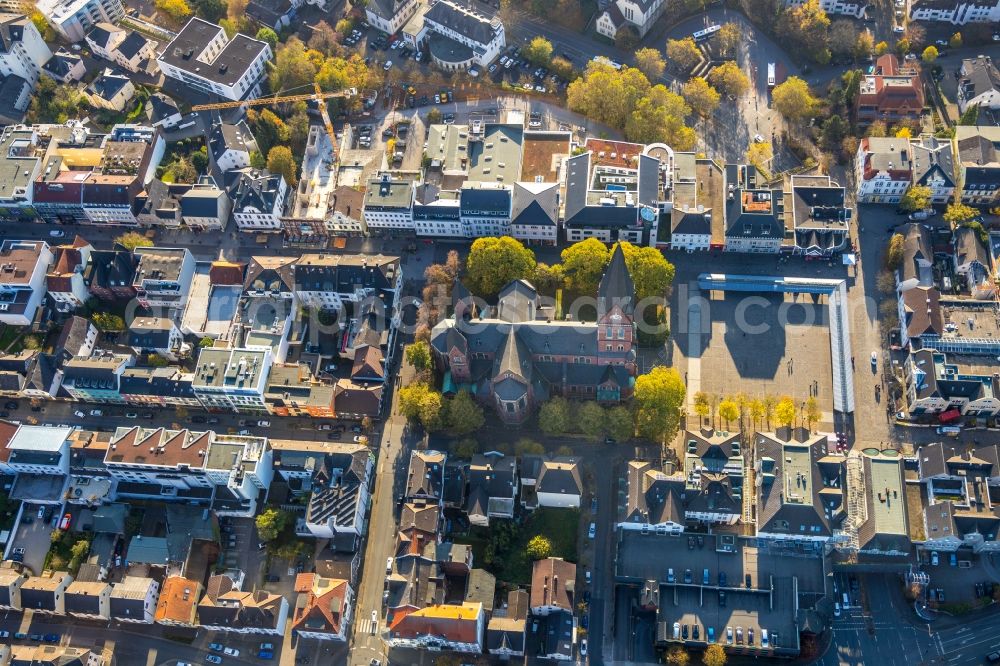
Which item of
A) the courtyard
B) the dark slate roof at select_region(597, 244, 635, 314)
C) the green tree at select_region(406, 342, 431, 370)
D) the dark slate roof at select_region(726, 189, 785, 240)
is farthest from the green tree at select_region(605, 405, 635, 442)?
the dark slate roof at select_region(726, 189, 785, 240)

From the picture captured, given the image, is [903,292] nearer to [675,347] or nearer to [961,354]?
[961,354]

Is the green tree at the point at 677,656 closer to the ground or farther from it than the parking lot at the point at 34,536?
closer to the ground

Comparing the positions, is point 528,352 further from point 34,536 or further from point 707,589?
point 34,536

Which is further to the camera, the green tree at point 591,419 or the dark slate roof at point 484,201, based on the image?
the dark slate roof at point 484,201

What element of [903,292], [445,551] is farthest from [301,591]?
[903,292]

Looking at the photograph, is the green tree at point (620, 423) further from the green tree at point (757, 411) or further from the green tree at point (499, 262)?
the green tree at point (499, 262)

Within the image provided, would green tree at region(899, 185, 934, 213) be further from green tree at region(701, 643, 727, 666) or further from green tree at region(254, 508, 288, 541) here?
green tree at region(254, 508, 288, 541)

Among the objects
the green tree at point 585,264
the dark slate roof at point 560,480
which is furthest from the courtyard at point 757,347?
the dark slate roof at point 560,480
